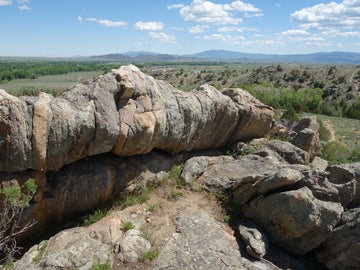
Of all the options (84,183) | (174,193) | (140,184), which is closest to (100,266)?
(84,183)

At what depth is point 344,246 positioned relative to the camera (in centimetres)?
877

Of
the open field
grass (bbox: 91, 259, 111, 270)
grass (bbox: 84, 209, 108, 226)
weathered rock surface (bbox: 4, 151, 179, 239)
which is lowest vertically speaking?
the open field

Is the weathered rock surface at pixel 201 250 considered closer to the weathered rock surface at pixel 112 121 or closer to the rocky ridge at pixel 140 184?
the rocky ridge at pixel 140 184

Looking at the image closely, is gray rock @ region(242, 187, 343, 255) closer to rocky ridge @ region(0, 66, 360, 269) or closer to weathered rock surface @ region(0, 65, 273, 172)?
rocky ridge @ region(0, 66, 360, 269)

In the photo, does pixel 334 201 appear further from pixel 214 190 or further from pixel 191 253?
pixel 191 253

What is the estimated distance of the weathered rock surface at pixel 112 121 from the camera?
856 cm

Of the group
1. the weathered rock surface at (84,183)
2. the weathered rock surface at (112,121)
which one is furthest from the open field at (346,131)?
the weathered rock surface at (84,183)

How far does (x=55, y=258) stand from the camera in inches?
309

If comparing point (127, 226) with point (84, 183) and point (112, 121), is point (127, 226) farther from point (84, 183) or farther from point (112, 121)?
point (112, 121)

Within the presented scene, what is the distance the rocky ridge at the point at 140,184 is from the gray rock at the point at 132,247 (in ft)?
0.11

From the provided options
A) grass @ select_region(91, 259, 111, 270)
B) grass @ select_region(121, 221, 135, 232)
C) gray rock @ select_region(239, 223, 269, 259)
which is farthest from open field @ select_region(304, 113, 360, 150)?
grass @ select_region(91, 259, 111, 270)

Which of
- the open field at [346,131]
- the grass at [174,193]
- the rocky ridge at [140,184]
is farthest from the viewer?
the open field at [346,131]

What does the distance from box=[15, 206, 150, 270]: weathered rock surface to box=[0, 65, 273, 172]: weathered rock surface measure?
2.59 meters

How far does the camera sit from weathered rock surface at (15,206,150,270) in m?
7.80
